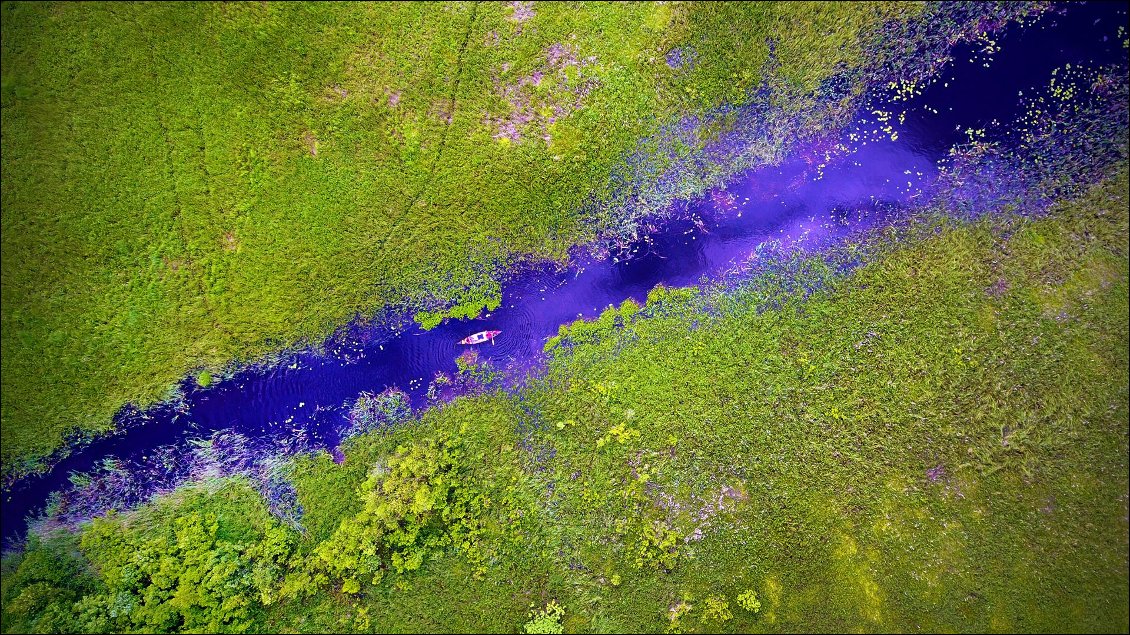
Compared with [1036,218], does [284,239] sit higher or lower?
higher

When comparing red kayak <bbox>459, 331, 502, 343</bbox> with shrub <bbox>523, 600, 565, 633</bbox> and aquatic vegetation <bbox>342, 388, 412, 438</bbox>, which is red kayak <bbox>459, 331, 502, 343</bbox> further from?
shrub <bbox>523, 600, 565, 633</bbox>

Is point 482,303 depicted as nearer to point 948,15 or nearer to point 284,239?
point 284,239

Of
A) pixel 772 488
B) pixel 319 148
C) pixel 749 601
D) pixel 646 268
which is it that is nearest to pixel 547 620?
pixel 749 601

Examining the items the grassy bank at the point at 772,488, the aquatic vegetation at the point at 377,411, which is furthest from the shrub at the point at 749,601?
the aquatic vegetation at the point at 377,411

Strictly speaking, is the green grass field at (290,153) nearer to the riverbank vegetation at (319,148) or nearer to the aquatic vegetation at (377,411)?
the riverbank vegetation at (319,148)

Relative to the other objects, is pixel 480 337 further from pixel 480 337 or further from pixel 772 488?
pixel 772 488

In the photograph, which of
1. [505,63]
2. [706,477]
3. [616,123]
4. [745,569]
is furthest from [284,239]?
[745,569]
